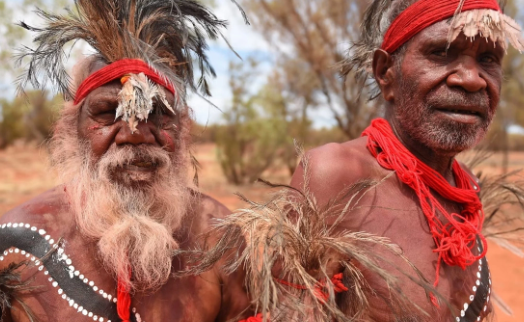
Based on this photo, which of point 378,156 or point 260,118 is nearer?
point 378,156

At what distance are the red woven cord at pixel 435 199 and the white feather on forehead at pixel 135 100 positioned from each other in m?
0.93

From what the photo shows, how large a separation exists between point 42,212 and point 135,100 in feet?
2.02

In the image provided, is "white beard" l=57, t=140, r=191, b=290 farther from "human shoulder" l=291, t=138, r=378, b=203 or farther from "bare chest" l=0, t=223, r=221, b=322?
"human shoulder" l=291, t=138, r=378, b=203

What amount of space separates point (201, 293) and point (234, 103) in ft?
40.4

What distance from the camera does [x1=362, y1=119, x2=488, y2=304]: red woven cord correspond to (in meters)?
1.71

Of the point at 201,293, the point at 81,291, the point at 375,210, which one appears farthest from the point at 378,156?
the point at 81,291

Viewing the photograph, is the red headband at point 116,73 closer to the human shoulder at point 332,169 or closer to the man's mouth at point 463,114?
the human shoulder at point 332,169

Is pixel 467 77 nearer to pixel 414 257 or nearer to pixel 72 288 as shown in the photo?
pixel 414 257

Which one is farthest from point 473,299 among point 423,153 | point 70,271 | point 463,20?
point 70,271

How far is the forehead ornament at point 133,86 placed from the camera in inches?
69.9

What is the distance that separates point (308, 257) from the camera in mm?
1545

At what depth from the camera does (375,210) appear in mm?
1713

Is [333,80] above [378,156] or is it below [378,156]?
above

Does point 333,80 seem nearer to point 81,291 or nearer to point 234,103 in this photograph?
point 234,103
